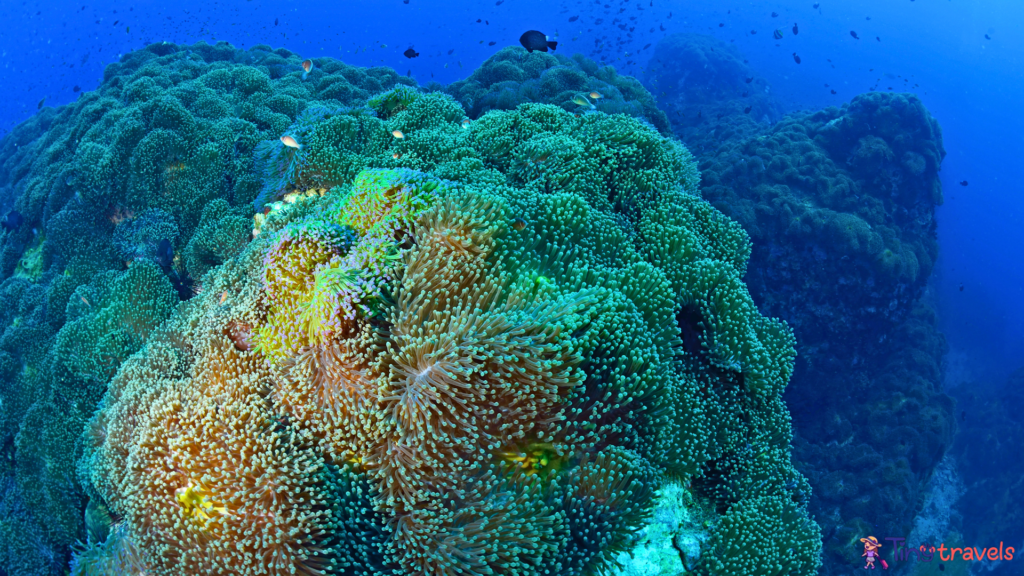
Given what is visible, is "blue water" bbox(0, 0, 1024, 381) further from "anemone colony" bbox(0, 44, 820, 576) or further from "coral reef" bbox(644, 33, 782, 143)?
"anemone colony" bbox(0, 44, 820, 576)

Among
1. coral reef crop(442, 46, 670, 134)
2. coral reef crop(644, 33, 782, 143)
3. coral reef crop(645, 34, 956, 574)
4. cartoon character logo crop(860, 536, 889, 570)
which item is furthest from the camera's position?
coral reef crop(644, 33, 782, 143)

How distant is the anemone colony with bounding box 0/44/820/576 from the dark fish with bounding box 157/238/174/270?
7cm

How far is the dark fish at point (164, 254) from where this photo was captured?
16.6ft

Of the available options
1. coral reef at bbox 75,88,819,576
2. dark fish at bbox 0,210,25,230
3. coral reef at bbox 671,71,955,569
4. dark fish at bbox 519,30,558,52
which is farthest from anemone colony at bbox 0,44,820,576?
coral reef at bbox 671,71,955,569

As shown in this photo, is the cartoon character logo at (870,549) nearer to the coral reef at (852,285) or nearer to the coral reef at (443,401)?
the coral reef at (852,285)

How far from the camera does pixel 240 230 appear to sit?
4793mm

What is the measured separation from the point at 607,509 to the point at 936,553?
14.9m

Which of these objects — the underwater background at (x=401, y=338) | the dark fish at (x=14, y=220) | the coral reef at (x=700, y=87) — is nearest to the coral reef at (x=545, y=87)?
the underwater background at (x=401, y=338)

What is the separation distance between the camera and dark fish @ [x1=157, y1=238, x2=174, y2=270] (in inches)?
199

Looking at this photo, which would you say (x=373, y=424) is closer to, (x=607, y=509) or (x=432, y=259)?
(x=432, y=259)

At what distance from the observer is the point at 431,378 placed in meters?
2.34

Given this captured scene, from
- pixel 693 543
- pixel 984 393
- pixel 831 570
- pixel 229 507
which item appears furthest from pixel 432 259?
pixel 984 393

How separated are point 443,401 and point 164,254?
14.5 feet

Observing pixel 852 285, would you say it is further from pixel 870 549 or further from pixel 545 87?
pixel 545 87
